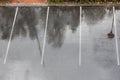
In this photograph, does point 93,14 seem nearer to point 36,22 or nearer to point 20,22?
point 36,22

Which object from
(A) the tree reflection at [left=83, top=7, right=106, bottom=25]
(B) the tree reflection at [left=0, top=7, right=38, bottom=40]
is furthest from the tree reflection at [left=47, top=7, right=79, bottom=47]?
(B) the tree reflection at [left=0, top=7, right=38, bottom=40]

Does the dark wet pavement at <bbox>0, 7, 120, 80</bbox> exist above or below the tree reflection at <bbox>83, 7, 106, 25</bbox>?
below

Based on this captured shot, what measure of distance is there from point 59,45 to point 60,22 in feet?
7.22

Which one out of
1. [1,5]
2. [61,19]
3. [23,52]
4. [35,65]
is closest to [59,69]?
[35,65]

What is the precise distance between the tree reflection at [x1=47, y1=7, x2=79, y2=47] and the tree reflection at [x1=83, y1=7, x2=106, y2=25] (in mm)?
634

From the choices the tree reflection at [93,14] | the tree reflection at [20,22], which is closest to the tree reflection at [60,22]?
the tree reflection at [93,14]

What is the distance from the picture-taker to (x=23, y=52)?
18.1 metres

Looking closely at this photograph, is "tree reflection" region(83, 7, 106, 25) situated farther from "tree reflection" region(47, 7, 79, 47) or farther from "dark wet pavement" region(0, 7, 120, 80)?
"tree reflection" region(47, 7, 79, 47)

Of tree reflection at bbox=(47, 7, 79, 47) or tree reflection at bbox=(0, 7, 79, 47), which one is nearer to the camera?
tree reflection at bbox=(47, 7, 79, 47)

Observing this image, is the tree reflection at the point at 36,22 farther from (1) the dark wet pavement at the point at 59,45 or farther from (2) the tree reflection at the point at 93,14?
(2) the tree reflection at the point at 93,14

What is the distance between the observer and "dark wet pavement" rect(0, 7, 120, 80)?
55.2ft

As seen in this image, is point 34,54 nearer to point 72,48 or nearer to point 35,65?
point 35,65

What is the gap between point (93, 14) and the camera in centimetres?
2050

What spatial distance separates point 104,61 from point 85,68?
1.26 meters
